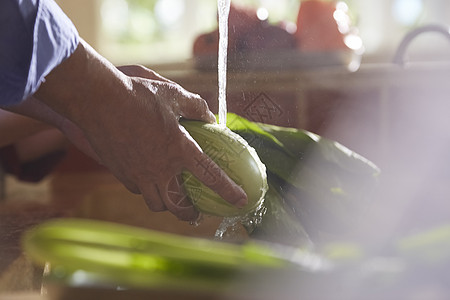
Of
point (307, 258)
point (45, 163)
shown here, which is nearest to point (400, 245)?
point (307, 258)

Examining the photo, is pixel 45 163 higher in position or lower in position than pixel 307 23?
lower

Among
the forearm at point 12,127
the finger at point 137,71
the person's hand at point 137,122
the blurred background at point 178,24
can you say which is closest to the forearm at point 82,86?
the person's hand at point 137,122

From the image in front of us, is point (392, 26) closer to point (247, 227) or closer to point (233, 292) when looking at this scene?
point (247, 227)

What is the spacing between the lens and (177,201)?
0.64 m

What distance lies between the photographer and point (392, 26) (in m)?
2.81

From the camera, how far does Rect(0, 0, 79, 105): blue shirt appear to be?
0.52 metres

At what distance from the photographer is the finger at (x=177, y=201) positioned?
2.07ft

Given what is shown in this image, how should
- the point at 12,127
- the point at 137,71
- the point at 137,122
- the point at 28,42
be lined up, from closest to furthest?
the point at 28,42 < the point at 137,122 < the point at 137,71 < the point at 12,127

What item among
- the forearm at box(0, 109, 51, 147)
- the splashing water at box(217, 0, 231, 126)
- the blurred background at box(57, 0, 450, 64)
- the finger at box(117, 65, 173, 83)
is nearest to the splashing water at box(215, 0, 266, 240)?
the splashing water at box(217, 0, 231, 126)

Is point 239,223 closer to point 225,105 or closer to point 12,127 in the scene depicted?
point 225,105

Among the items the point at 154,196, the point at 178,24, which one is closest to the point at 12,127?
the point at 154,196

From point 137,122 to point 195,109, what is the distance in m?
0.06

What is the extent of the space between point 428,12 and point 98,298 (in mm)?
2817

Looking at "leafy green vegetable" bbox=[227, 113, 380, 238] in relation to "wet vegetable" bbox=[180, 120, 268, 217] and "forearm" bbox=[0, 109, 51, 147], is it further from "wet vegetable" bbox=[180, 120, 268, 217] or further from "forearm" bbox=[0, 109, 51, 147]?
"forearm" bbox=[0, 109, 51, 147]
